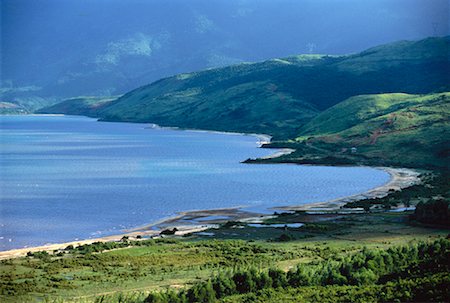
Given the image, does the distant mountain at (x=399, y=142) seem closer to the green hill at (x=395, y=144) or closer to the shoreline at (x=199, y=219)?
the green hill at (x=395, y=144)

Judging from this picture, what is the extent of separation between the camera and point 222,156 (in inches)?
7544

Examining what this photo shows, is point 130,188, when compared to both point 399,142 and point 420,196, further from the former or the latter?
point 399,142

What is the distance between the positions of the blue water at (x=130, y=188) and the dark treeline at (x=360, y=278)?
3249 centimetres

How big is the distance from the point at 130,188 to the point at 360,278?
7791 cm

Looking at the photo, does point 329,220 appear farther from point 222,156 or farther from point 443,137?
point 222,156

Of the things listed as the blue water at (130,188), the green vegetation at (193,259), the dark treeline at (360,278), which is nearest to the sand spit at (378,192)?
the blue water at (130,188)

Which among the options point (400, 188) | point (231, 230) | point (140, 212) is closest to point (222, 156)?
point (400, 188)

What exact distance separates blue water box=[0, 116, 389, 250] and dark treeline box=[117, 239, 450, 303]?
3249cm

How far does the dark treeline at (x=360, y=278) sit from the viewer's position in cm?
4444

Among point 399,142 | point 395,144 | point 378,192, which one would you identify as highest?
point 399,142

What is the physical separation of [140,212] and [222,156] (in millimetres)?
93080

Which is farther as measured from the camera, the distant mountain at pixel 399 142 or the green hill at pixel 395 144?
the green hill at pixel 395 144

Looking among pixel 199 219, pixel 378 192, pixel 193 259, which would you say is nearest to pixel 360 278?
pixel 193 259

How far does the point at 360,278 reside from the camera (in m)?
52.3
